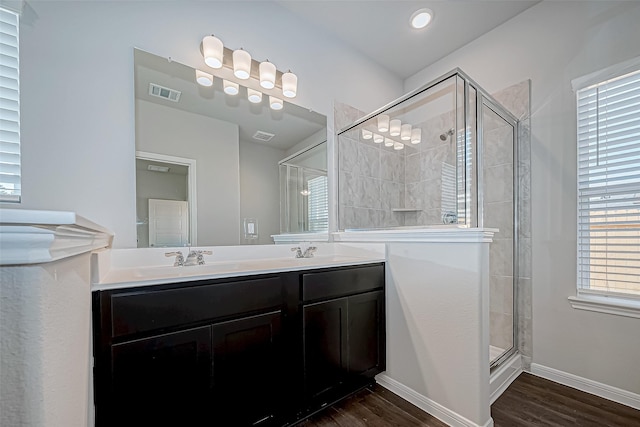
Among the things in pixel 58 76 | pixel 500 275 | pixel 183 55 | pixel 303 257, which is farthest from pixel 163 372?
pixel 500 275

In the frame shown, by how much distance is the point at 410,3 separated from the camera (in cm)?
202

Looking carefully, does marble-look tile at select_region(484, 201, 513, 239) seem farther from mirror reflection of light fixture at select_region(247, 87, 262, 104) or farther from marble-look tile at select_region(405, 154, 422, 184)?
mirror reflection of light fixture at select_region(247, 87, 262, 104)

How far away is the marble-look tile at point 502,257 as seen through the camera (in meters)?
2.11

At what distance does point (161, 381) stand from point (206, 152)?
120cm

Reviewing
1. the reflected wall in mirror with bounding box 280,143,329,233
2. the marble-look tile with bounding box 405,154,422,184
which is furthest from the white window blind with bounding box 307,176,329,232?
the marble-look tile with bounding box 405,154,422,184

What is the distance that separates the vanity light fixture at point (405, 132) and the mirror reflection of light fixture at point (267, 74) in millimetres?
1339

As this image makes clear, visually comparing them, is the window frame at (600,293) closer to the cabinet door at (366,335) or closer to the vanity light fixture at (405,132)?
the vanity light fixture at (405,132)

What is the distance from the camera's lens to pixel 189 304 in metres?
1.09

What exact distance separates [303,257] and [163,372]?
110 centimetres

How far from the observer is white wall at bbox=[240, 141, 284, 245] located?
180 cm

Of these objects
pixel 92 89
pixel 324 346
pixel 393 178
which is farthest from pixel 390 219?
pixel 92 89

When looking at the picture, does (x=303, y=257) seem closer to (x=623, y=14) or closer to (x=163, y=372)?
(x=163, y=372)

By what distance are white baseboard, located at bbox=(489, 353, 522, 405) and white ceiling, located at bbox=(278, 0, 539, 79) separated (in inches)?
105

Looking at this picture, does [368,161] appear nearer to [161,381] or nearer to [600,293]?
[600,293]
